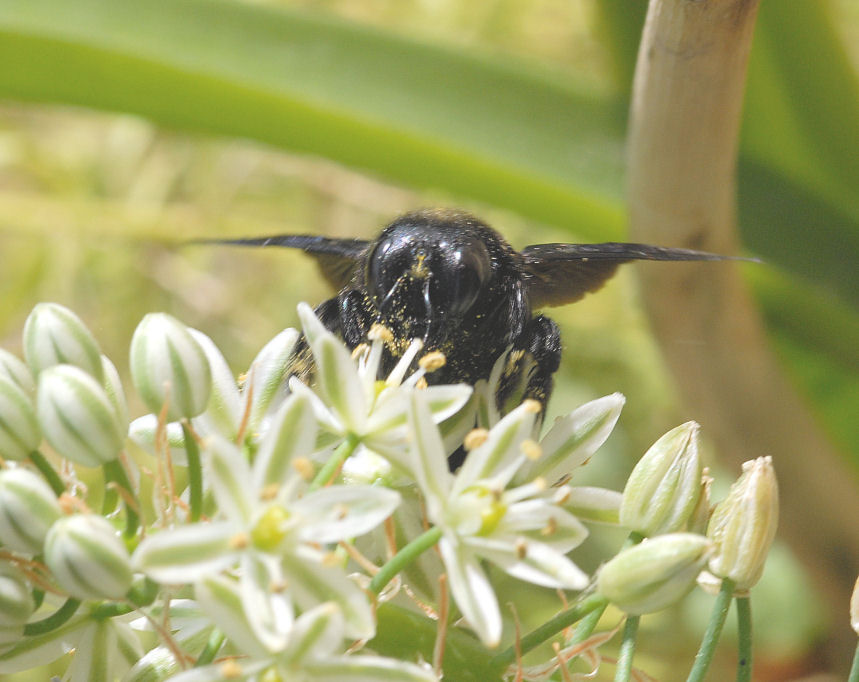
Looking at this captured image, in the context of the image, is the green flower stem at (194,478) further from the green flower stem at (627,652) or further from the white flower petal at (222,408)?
the green flower stem at (627,652)

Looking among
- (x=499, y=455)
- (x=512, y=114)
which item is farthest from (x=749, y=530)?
(x=512, y=114)

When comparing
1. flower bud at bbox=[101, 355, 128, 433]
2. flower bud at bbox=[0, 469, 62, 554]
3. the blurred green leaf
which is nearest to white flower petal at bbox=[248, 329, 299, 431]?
flower bud at bbox=[101, 355, 128, 433]

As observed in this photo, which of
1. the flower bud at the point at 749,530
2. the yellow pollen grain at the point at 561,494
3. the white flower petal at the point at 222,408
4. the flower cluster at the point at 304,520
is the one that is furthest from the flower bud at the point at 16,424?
the flower bud at the point at 749,530

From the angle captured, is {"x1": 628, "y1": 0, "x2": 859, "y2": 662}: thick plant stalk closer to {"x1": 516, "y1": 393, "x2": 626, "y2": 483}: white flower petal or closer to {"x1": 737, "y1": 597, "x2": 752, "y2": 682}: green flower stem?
{"x1": 516, "y1": 393, "x2": 626, "y2": 483}: white flower petal

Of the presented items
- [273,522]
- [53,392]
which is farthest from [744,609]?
[53,392]

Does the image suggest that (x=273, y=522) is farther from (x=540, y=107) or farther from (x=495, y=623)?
(x=540, y=107)

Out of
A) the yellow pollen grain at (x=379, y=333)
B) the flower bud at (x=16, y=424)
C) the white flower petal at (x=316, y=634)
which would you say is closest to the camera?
the white flower petal at (x=316, y=634)

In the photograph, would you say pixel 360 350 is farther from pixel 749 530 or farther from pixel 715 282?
pixel 715 282
